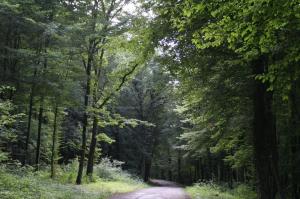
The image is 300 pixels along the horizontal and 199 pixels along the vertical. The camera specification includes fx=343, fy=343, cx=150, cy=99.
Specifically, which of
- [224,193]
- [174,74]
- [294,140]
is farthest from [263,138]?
[224,193]

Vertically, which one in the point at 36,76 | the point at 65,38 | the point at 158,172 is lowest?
the point at 158,172

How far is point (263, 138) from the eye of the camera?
1105cm

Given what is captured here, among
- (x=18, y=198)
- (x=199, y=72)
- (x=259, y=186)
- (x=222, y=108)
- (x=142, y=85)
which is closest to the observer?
(x=18, y=198)

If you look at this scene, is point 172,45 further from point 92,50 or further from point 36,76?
point 92,50

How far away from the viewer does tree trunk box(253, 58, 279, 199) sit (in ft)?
35.7

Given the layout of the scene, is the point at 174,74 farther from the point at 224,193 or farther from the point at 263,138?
the point at 224,193

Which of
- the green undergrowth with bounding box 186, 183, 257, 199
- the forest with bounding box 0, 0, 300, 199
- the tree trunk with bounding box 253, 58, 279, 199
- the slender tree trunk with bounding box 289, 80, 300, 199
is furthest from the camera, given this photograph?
the green undergrowth with bounding box 186, 183, 257, 199

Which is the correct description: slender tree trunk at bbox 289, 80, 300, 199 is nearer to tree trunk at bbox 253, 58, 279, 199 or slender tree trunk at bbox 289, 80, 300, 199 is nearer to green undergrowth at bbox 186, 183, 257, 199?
tree trunk at bbox 253, 58, 279, 199

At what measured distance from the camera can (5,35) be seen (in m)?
18.8

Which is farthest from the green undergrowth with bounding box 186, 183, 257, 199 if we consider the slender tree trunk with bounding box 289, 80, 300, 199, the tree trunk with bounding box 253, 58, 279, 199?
the tree trunk with bounding box 253, 58, 279, 199

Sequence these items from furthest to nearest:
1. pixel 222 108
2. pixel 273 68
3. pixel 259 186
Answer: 1. pixel 222 108
2. pixel 259 186
3. pixel 273 68

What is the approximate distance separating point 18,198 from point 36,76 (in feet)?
29.2

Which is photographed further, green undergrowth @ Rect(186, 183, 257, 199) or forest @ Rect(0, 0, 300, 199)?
green undergrowth @ Rect(186, 183, 257, 199)

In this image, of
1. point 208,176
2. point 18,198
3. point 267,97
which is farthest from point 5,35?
point 208,176
